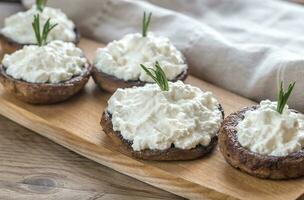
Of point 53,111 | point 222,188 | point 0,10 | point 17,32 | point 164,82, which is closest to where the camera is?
point 222,188

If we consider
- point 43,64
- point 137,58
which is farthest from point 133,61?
point 43,64

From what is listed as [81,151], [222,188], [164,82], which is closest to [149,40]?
[164,82]

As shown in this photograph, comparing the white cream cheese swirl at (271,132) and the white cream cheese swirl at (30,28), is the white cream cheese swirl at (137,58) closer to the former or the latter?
the white cream cheese swirl at (30,28)

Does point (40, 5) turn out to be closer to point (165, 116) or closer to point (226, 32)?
point (226, 32)

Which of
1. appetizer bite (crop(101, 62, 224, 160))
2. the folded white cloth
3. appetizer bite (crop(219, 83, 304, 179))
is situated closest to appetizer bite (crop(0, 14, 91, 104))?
appetizer bite (crop(101, 62, 224, 160))

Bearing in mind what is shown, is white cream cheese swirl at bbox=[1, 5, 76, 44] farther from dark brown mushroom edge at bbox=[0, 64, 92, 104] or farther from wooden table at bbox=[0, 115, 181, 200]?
wooden table at bbox=[0, 115, 181, 200]

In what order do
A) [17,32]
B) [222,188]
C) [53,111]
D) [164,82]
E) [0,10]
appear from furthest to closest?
1. [0,10]
2. [17,32]
3. [53,111]
4. [164,82]
5. [222,188]

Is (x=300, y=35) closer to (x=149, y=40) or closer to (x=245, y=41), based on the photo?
(x=245, y=41)
